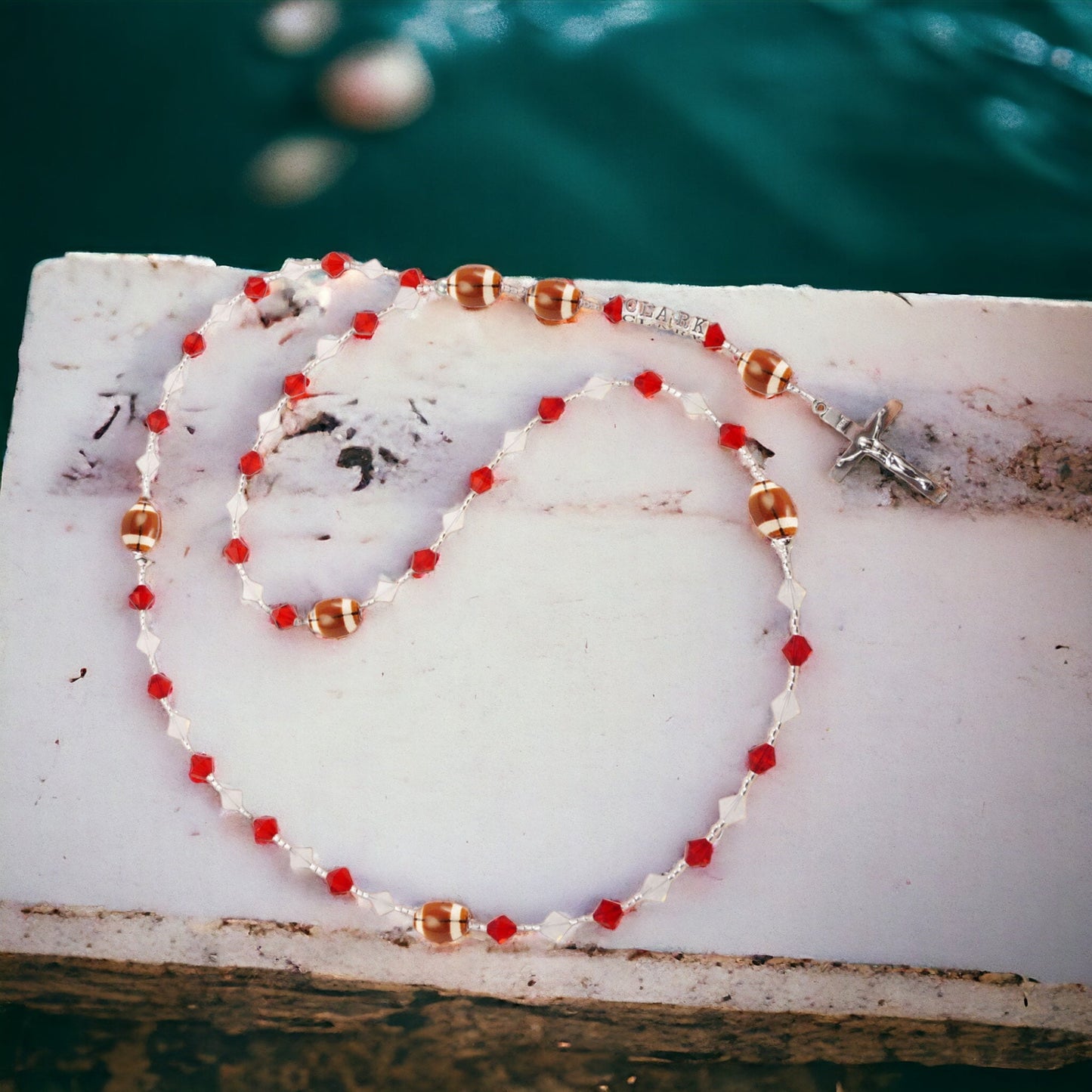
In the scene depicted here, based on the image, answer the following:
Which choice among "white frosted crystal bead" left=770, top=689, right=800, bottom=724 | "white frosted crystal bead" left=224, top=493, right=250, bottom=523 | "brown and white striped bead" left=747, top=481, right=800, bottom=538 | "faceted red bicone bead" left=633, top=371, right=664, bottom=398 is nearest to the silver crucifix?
"brown and white striped bead" left=747, top=481, right=800, bottom=538

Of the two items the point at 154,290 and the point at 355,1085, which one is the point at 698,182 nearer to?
the point at 154,290

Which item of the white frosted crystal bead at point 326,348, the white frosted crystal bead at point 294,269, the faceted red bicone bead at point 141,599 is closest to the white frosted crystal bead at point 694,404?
the white frosted crystal bead at point 326,348

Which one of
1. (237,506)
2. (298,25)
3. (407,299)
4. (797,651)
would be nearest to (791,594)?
(797,651)

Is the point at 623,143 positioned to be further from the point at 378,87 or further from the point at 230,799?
the point at 230,799

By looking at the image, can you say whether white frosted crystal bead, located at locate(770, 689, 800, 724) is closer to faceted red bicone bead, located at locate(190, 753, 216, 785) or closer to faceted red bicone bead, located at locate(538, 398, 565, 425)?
faceted red bicone bead, located at locate(538, 398, 565, 425)

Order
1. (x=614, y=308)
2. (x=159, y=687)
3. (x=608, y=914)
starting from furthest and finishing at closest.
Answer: (x=614, y=308) < (x=159, y=687) < (x=608, y=914)
